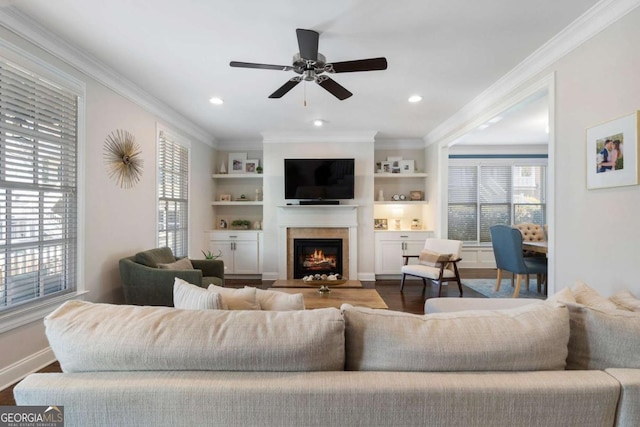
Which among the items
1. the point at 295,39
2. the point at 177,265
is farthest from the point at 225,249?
the point at 295,39

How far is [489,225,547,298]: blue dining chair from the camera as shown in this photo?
408 cm

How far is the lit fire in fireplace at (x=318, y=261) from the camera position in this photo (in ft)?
17.5

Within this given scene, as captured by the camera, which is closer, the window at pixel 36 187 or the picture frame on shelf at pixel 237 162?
the window at pixel 36 187

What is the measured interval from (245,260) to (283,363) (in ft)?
15.7

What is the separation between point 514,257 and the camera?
13.6ft

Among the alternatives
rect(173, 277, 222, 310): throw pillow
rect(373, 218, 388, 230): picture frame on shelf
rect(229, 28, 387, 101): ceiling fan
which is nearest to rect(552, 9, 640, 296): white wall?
rect(229, 28, 387, 101): ceiling fan

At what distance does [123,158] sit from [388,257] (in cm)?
413

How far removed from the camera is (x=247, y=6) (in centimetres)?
208

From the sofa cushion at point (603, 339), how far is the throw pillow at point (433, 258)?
3.34 m

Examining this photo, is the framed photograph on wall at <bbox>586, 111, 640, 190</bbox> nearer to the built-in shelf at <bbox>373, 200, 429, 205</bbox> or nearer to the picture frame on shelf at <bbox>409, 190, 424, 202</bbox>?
the built-in shelf at <bbox>373, 200, 429, 205</bbox>

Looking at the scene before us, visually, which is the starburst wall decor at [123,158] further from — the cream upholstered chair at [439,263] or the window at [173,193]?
the cream upholstered chair at [439,263]

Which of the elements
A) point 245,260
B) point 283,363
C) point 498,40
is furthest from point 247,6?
point 245,260

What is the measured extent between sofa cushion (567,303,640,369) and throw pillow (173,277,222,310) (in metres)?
1.29

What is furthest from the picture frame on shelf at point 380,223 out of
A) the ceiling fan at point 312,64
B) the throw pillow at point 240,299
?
the throw pillow at point 240,299
